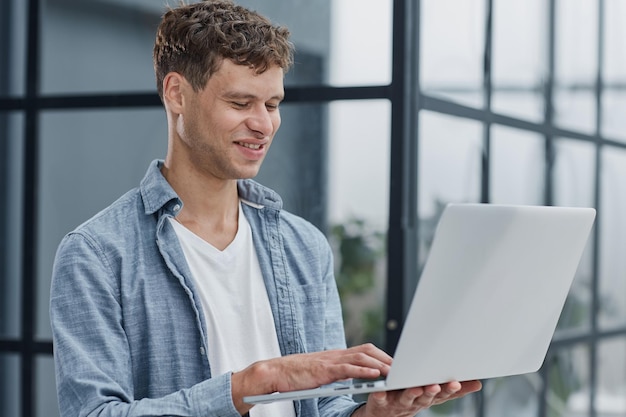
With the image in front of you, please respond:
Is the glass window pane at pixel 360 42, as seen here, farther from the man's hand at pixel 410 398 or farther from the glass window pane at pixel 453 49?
the man's hand at pixel 410 398

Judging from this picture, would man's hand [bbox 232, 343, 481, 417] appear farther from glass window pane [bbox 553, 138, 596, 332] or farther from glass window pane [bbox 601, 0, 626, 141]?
glass window pane [bbox 601, 0, 626, 141]

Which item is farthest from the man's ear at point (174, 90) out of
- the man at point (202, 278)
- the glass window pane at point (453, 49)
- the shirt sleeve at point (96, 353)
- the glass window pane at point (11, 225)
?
the glass window pane at point (11, 225)

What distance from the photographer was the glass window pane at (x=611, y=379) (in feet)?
15.8

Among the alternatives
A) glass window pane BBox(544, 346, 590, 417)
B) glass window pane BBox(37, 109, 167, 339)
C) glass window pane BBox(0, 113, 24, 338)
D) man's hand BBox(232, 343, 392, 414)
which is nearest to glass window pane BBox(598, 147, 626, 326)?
glass window pane BBox(544, 346, 590, 417)

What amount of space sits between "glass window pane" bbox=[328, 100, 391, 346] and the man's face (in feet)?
4.51

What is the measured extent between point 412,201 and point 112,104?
1068mm

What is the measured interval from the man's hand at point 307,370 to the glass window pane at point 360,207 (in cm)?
156

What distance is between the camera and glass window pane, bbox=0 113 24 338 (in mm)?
3590

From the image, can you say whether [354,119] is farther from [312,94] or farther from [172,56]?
[172,56]

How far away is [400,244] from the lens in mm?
2906

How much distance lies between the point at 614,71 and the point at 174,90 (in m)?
3.52

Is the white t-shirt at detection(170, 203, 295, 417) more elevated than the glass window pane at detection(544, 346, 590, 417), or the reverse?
the white t-shirt at detection(170, 203, 295, 417)

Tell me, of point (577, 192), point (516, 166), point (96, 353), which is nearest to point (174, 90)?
point (96, 353)

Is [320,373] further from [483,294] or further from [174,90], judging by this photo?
[174,90]
